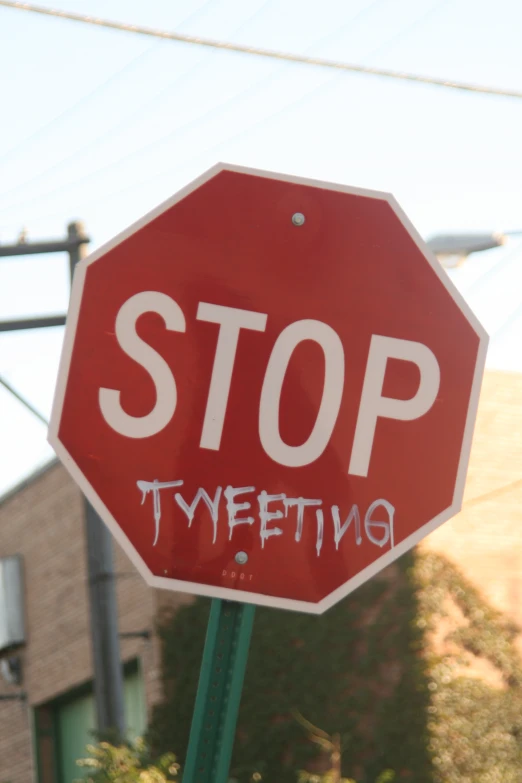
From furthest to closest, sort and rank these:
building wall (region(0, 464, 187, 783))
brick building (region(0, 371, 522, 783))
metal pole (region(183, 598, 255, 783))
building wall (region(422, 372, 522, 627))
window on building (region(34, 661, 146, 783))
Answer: window on building (region(34, 661, 146, 783))
building wall (region(0, 464, 187, 783))
brick building (region(0, 371, 522, 783))
building wall (region(422, 372, 522, 627))
metal pole (region(183, 598, 255, 783))

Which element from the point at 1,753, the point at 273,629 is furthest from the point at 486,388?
the point at 1,753

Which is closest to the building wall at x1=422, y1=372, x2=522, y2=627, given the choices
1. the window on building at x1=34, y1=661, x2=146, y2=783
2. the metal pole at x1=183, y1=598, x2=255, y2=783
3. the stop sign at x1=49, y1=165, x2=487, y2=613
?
the window on building at x1=34, y1=661, x2=146, y2=783

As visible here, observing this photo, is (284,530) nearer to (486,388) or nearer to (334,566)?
(334,566)

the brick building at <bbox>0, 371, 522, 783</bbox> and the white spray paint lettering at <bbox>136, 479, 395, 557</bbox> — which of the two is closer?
the white spray paint lettering at <bbox>136, 479, 395, 557</bbox>

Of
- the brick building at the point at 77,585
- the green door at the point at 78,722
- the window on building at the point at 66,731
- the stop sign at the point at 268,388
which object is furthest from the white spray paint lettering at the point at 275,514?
the window on building at the point at 66,731

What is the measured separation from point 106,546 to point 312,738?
12.7 feet

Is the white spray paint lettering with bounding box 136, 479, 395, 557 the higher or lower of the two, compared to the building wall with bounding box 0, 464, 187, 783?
lower

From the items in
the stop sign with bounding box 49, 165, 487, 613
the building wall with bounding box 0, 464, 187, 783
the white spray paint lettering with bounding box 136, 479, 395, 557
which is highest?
the building wall with bounding box 0, 464, 187, 783

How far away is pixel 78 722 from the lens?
1805 centimetres

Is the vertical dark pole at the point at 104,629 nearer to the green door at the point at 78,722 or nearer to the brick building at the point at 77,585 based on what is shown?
the brick building at the point at 77,585

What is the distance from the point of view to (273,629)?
14703mm

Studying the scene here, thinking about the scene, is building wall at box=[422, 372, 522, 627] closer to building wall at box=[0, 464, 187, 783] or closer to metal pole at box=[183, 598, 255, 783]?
building wall at box=[0, 464, 187, 783]

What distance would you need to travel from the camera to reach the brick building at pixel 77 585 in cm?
1454

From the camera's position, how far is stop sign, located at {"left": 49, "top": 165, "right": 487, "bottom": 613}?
2184mm
